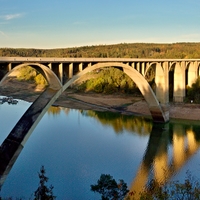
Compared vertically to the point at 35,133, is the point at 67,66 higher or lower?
higher

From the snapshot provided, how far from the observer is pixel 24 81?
71562mm

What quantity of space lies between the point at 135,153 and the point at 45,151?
6.18m

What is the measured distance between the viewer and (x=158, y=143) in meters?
23.8

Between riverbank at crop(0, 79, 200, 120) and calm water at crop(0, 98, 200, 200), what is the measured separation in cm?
358

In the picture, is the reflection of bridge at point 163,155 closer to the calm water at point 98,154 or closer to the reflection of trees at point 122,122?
the calm water at point 98,154

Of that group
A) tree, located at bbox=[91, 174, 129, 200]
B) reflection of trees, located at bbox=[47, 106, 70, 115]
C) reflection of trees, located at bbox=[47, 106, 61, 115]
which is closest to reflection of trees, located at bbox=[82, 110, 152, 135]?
reflection of trees, located at bbox=[47, 106, 70, 115]

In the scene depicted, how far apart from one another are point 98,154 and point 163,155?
451cm

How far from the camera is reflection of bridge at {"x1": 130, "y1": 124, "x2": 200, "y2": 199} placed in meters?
16.3

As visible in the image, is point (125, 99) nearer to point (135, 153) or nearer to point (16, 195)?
point (135, 153)

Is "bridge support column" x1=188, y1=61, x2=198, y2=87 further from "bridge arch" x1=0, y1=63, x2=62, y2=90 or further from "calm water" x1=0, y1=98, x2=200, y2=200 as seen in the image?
"bridge arch" x1=0, y1=63, x2=62, y2=90

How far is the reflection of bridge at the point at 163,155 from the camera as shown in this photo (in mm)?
16266

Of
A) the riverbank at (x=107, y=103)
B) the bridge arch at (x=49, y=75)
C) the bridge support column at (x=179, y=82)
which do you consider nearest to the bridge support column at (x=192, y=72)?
the bridge support column at (x=179, y=82)

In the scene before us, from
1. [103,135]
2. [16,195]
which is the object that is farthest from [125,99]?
[16,195]

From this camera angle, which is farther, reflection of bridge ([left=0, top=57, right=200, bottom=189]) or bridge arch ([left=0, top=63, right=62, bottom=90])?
bridge arch ([left=0, top=63, right=62, bottom=90])
